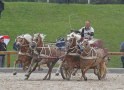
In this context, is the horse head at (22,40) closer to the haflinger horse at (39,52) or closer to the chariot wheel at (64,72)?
the haflinger horse at (39,52)

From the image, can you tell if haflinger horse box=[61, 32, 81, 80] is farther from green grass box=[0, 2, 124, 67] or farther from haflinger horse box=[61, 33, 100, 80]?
green grass box=[0, 2, 124, 67]

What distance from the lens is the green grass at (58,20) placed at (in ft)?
87.2

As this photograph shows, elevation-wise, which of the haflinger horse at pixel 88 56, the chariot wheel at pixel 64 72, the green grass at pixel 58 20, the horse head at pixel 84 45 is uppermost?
the green grass at pixel 58 20

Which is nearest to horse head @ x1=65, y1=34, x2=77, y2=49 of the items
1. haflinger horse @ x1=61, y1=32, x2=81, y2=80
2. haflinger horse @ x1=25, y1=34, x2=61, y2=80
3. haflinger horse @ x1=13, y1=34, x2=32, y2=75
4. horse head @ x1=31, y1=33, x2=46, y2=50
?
haflinger horse @ x1=61, y1=32, x2=81, y2=80

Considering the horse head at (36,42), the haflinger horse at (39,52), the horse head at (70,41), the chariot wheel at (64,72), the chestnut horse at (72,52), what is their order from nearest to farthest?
1. the horse head at (70,41)
2. the chestnut horse at (72,52)
3. the horse head at (36,42)
4. the haflinger horse at (39,52)
5. the chariot wheel at (64,72)

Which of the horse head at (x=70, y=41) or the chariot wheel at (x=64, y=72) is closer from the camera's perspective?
the horse head at (x=70, y=41)

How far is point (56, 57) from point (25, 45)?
1.31 meters

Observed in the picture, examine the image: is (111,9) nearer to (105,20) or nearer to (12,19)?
(105,20)

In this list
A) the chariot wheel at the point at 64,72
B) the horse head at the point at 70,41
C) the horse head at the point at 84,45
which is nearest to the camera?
the horse head at the point at 84,45

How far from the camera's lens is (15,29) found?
27.5 m

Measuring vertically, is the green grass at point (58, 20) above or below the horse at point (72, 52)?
above

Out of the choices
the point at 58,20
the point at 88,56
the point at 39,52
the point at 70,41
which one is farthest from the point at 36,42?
the point at 58,20

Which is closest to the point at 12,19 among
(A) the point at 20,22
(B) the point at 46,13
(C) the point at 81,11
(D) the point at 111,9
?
(A) the point at 20,22

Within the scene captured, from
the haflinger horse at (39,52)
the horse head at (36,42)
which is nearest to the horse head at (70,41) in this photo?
the haflinger horse at (39,52)
